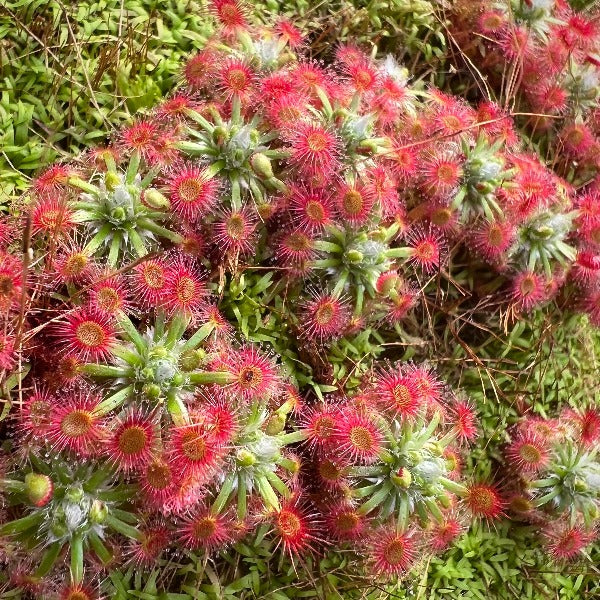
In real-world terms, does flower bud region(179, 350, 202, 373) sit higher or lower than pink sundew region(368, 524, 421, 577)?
higher

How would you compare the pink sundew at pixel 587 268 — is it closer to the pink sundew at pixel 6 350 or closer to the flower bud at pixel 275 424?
the flower bud at pixel 275 424

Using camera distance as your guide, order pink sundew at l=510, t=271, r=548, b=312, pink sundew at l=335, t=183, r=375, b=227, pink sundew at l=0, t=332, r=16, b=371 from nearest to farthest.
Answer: pink sundew at l=0, t=332, r=16, b=371 → pink sundew at l=335, t=183, r=375, b=227 → pink sundew at l=510, t=271, r=548, b=312

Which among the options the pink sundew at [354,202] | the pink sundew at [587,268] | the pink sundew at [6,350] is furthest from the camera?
the pink sundew at [587,268]

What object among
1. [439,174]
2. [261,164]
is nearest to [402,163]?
[439,174]

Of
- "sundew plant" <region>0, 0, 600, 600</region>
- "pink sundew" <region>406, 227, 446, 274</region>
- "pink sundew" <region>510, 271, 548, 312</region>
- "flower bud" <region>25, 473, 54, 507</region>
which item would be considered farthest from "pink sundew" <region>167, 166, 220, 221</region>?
"pink sundew" <region>510, 271, 548, 312</region>

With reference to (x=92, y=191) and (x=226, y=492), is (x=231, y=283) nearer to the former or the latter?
(x=92, y=191)

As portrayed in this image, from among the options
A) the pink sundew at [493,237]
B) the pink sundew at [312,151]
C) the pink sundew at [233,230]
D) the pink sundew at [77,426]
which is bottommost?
the pink sundew at [77,426]

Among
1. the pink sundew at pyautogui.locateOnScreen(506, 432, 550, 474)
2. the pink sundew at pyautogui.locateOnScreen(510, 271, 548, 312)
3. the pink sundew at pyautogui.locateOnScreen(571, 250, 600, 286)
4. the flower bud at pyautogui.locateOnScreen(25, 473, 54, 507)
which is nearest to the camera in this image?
the flower bud at pyautogui.locateOnScreen(25, 473, 54, 507)

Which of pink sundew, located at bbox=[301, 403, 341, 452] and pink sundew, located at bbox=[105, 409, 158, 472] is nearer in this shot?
pink sundew, located at bbox=[105, 409, 158, 472]

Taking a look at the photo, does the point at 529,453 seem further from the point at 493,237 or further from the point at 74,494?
the point at 74,494

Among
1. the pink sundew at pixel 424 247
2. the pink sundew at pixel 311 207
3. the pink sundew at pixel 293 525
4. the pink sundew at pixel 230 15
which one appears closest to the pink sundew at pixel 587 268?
the pink sundew at pixel 424 247

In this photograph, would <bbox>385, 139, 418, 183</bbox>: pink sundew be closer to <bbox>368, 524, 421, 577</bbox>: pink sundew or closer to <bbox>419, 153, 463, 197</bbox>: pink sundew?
<bbox>419, 153, 463, 197</bbox>: pink sundew
